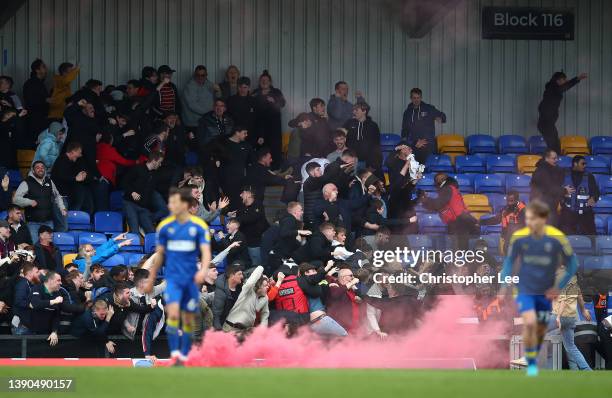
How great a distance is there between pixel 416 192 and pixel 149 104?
426 cm

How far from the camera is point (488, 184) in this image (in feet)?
71.5

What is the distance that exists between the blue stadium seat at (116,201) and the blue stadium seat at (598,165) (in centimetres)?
784

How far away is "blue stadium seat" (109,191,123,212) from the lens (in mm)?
20016

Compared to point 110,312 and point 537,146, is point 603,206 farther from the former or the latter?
point 110,312

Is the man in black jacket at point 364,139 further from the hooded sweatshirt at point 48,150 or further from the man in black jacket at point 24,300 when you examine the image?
the man in black jacket at point 24,300

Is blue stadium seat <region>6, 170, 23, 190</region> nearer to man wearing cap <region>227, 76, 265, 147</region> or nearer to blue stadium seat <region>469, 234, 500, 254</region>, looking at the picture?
man wearing cap <region>227, 76, 265, 147</region>

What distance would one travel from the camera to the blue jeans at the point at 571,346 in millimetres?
16234

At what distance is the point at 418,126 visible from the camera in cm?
2152

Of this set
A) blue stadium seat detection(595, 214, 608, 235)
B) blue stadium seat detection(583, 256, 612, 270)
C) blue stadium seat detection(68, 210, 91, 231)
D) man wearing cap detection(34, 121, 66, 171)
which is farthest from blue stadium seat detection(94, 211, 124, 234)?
blue stadium seat detection(595, 214, 608, 235)

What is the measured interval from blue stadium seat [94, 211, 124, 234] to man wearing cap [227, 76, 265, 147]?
8.50 feet

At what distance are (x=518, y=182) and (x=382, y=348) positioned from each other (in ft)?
19.4

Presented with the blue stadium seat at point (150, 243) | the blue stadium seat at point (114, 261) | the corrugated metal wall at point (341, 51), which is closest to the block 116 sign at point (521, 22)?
the corrugated metal wall at point (341, 51)

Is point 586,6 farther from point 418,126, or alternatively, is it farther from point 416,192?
point 416,192

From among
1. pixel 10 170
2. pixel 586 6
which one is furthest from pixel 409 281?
pixel 586 6
